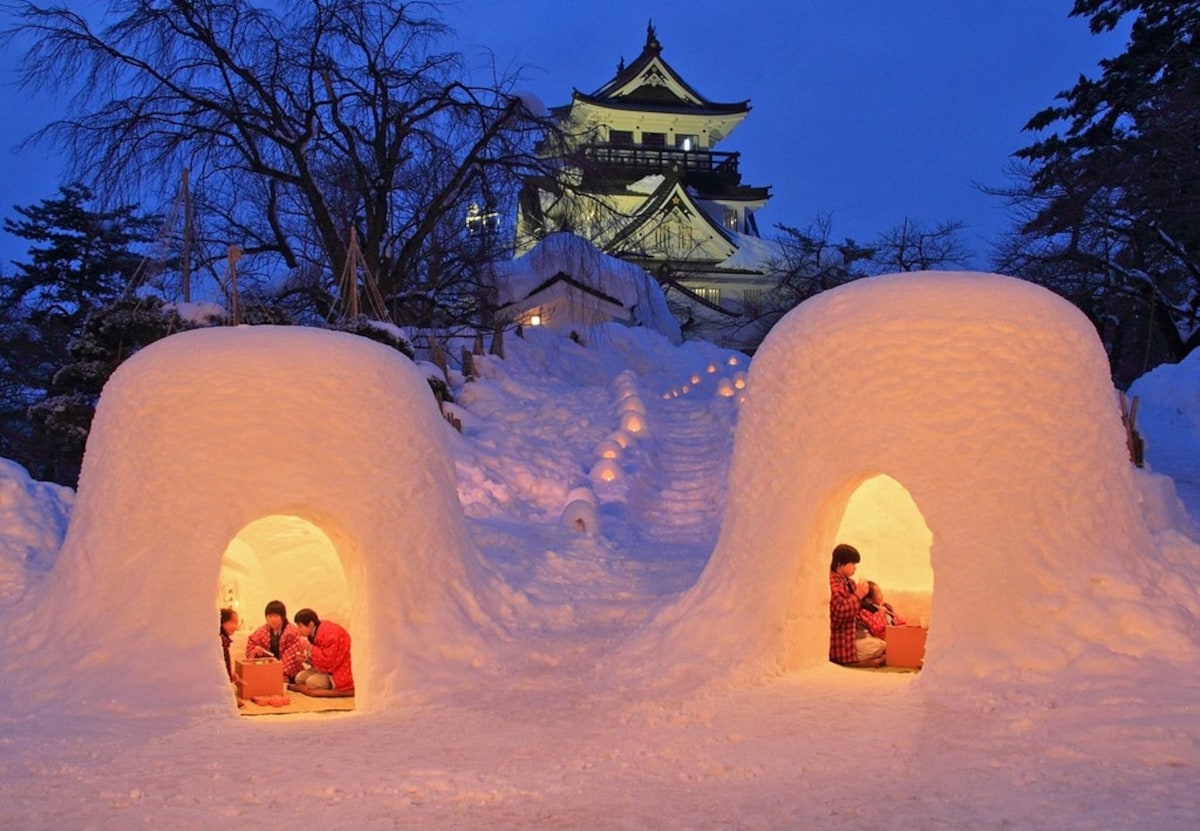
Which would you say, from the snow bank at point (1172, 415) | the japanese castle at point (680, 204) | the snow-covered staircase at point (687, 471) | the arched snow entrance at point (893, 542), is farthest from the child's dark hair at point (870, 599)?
the japanese castle at point (680, 204)

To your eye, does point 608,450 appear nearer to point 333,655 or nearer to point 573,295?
point 333,655

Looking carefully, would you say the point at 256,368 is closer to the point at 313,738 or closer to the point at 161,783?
the point at 313,738

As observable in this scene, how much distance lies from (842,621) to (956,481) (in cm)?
133

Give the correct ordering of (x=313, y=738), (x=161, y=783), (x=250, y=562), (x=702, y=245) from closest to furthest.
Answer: (x=161, y=783)
(x=313, y=738)
(x=250, y=562)
(x=702, y=245)

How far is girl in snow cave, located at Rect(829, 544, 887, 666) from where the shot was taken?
663 cm

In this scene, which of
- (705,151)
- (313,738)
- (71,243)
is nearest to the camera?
(313,738)

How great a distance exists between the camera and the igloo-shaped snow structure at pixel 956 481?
214 inches

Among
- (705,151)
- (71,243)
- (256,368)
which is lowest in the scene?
(256,368)

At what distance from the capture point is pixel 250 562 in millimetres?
8930

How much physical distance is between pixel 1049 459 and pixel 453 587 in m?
3.85

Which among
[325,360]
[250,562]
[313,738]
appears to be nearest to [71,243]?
[250,562]

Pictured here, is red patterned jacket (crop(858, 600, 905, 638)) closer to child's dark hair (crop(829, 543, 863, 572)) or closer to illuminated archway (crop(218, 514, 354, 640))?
child's dark hair (crop(829, 543, 863, 572))

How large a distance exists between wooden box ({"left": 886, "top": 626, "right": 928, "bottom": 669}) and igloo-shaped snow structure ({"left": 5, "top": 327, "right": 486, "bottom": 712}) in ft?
8.60

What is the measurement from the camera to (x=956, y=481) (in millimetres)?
5727
